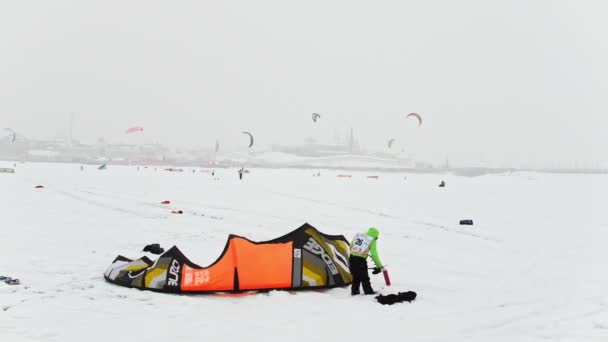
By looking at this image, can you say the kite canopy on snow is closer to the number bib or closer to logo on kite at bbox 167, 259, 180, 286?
logo on kite at bbox 167, 259, 180, 286

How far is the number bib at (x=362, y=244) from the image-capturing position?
803 cm

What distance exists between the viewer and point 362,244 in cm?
806

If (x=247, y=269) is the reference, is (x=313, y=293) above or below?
below

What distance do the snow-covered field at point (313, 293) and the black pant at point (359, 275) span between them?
0.25m

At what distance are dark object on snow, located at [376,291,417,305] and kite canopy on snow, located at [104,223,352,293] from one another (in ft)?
3.33

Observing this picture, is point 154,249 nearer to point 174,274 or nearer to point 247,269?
point 174,274

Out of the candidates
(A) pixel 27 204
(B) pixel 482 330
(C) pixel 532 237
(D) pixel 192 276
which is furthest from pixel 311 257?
(A) pixel 27 204

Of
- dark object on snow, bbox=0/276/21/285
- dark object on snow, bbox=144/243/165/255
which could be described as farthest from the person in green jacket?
dark object on snow, bbox=0/276/21/285

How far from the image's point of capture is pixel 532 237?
15.3m

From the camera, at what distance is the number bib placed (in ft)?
Answer: 26.3

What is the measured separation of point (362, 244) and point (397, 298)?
103 cm

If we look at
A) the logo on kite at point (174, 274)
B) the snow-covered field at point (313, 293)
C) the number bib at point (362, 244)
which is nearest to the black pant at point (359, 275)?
the number bib at point (362, 244)

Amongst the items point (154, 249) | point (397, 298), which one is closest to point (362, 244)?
point (397, 298)

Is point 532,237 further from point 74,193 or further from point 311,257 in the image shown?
point 74,193
